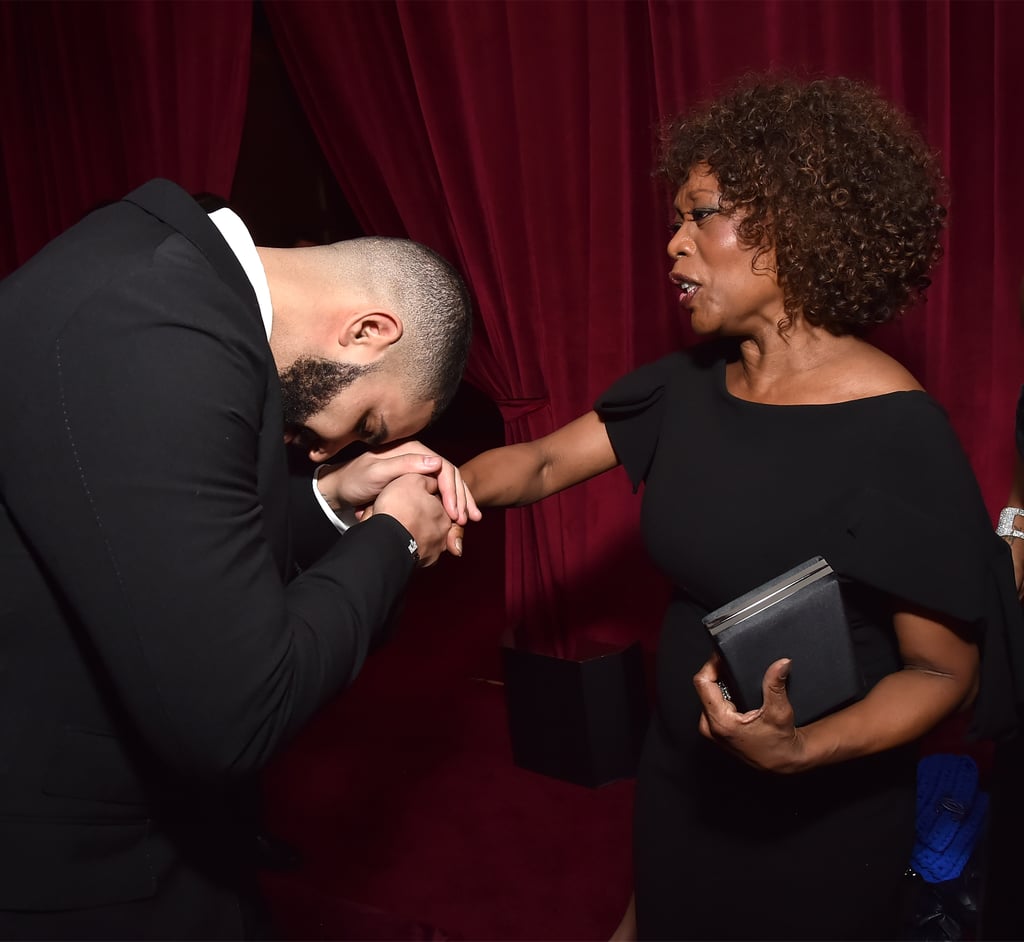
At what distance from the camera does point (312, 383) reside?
1238 mm

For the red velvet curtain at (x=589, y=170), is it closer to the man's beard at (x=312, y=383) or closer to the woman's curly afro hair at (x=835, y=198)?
the woman's curly afro hair at (x=835, y=198)

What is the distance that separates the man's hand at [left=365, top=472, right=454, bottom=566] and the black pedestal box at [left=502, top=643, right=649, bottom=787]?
149 centimetres

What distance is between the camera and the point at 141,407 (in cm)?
76

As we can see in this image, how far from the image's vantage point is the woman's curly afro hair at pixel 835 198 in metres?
1.41

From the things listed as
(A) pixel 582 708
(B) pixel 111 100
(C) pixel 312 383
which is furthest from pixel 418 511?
(B) pixel 111 100

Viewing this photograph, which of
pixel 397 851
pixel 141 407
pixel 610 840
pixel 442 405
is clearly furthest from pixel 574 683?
pixel 141 407

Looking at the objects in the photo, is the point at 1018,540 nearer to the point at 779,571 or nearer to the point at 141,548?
the point at 779,571

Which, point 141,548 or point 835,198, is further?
point 835,198

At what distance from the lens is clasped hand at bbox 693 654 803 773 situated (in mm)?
1224

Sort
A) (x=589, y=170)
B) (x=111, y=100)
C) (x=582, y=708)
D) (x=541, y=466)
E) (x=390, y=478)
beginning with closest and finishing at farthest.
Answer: (x=390, y=478) → (x=541, y=466) → (x=589, y=170) → (x=582, y=708) → (x=111, y=100)

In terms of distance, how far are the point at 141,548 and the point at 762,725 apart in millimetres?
863

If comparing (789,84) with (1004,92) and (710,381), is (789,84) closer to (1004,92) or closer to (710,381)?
(710,381)

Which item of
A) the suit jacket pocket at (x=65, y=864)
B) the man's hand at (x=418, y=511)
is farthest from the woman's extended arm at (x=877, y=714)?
the suit jacket pocket at (x=65, y=864)

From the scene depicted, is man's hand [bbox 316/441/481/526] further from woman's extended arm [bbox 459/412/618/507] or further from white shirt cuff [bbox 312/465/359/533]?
woman's extended arm [bbox 459/412/618/507]
